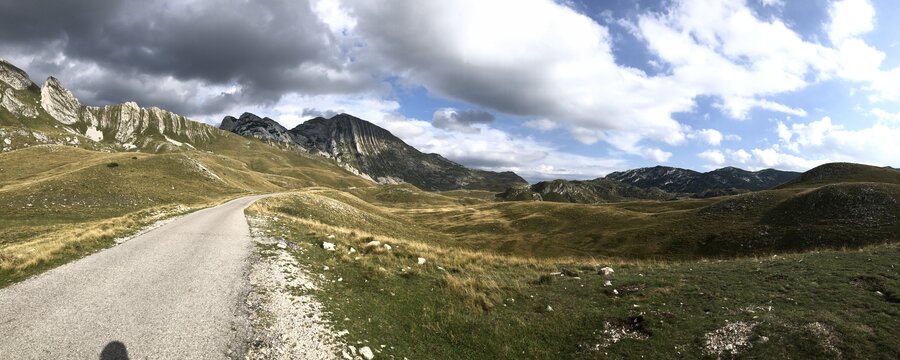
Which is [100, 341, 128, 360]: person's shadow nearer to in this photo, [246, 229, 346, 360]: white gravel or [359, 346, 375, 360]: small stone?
[246, 229, 346, 360]: white gravel

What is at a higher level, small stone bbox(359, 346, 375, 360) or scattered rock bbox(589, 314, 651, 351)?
scattered rock bbox(589, 314, 651, 351)

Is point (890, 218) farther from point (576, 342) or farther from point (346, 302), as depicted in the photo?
point (346, 302)

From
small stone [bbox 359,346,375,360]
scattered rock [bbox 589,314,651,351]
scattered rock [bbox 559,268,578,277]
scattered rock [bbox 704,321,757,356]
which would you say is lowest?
small stone [bbox 359,346,375,360]

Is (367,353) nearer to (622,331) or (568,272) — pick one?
(622,331)

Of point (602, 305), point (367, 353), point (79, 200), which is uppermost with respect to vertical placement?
point (602, 305)

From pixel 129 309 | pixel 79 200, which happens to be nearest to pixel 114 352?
pixel 129 309

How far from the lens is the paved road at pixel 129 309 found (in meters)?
9.77

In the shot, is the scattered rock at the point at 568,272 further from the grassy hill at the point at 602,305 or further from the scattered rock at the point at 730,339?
the scattered rock at the point at 730,339

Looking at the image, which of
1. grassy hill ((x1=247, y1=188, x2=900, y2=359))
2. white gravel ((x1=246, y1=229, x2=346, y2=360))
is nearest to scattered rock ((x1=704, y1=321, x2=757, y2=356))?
grassy hill ((x1=247, y1=188, x2=900, y2=359))

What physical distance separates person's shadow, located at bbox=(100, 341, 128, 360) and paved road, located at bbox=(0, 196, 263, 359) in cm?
2

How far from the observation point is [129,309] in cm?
1212

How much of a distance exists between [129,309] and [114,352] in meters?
3.18

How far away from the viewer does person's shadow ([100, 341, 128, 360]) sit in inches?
364

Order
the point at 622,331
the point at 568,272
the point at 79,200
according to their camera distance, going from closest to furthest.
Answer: the point at 622,331, the point at 568,272, the point at 79,200
